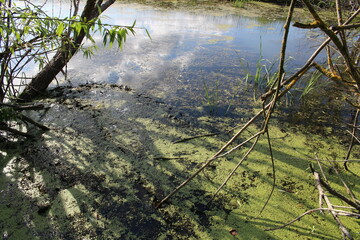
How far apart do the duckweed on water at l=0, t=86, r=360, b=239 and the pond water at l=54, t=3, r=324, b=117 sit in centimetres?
61

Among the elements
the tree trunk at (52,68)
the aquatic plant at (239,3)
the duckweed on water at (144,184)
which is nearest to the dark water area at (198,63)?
the tree trunk at (52,68)

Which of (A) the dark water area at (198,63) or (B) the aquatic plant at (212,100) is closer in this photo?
(B) the aquatic plant at (212,100)

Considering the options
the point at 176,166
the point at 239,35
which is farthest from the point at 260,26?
the point at 176,166

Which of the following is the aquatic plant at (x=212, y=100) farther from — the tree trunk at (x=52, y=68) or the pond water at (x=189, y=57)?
the tree trunk at (x=52, y=68)

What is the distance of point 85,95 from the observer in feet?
7.64

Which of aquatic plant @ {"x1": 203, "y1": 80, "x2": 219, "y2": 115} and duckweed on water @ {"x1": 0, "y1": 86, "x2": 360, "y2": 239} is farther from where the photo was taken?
aquatic plant @ {"x1": 203, "y1": 80, "x2": 219, "y2": 115}

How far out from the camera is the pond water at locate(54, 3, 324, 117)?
2555 mm

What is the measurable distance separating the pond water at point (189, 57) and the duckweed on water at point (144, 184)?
1.99 ft

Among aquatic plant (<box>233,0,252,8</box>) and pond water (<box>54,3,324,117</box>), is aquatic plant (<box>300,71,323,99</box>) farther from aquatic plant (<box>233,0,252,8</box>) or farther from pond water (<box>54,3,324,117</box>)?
aquatic plant (<box>233,0,252,8</box>)

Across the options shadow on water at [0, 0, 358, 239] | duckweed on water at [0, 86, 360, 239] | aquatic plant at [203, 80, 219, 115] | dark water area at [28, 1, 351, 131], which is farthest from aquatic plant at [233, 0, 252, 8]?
duckweed on water at [0, 86, 360, 239]

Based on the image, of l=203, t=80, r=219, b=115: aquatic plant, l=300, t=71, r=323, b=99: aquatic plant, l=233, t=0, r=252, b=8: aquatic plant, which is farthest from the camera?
l=233, t=0, r=252, b=8: aquatic plant

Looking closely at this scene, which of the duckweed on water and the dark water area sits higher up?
the dark water area

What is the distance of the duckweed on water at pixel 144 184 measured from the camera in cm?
121

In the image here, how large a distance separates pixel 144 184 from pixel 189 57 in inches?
85.0
